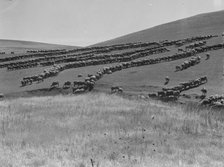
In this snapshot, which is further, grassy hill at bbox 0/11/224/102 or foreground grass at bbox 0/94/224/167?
grassy hill at bbox 0/11/224/102

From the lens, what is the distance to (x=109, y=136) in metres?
20.0

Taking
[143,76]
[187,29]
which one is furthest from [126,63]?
[187,29]

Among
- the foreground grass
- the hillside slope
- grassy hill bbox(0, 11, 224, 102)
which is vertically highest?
the hillside slope

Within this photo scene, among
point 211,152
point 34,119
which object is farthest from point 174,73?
point 211,152

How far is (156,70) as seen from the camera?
49.8 metres

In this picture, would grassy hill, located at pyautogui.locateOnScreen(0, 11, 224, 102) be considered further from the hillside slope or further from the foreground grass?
the hillside slope

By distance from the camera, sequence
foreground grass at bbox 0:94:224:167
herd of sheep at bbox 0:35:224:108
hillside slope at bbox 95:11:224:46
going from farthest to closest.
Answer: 1. hillside slope at bbox 95:11:224:46
2. herd of sheep at bbox 0:35:224:108
3. foreground grass at bbox 0:94:224:167

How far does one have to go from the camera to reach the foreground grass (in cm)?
1575

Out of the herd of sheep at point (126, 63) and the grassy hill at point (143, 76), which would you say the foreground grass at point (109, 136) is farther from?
the grassy hill at point (143, 76)

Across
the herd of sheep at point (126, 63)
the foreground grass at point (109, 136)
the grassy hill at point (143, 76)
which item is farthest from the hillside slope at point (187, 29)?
the foreground grass at point (109, 136)

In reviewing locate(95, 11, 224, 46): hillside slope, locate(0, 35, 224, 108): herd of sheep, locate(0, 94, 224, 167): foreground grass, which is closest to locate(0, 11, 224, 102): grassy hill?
locate(0, 35, 224, 108): herd of sheep

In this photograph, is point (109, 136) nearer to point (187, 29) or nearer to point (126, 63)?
point (126, 63)

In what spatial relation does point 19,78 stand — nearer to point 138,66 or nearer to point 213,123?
point 138,66

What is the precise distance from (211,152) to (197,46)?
4757 cm
